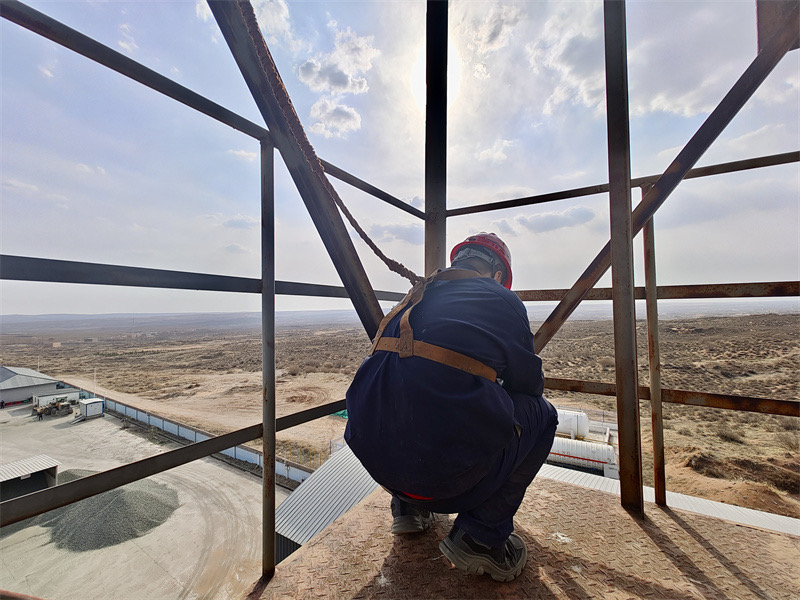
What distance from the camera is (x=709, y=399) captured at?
176 centimetres

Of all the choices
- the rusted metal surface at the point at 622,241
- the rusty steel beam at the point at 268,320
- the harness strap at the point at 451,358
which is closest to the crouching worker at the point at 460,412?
the harness strap at the point at 451,358

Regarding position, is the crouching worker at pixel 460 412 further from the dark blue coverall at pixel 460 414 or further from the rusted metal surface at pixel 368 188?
the rusted metal surface at pixel 368 188

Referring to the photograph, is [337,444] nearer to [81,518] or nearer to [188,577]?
[188,577]

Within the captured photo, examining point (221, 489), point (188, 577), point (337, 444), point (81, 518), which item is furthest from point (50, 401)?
point (337, 444)

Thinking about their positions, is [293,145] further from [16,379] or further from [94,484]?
[16,379]

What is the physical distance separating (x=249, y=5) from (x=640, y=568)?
2478 millimetres

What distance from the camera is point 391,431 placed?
98 centimetres

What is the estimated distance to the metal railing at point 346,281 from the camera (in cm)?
83

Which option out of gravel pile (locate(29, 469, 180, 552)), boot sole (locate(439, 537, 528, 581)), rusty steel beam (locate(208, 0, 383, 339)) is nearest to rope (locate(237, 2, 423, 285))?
rusty steel beam (locate(208, 0, 383, 339))

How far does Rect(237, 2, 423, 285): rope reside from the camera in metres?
1.13

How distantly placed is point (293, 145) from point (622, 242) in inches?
62.7

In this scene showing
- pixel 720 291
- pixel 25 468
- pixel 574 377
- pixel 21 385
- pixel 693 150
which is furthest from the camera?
pixel 574 377

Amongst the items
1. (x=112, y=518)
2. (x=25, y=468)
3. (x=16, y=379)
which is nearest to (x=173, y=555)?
(x=112, y=518)

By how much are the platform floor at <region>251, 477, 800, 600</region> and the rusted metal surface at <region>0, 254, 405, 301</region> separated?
1.11 meters
